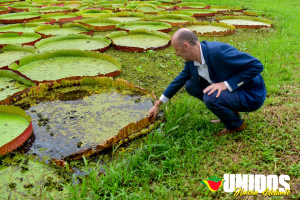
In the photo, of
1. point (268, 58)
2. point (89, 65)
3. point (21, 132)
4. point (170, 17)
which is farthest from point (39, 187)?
point (170, 17)

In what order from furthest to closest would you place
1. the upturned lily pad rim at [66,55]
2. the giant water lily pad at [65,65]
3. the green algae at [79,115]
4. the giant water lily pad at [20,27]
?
the giant water lily pad at [20,27]
the upturned lily pad rim at [66,55]
the giant water lily pad at [65,65]
the green algae at [79,115]

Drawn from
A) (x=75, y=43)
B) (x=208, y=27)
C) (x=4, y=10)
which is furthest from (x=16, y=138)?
(x=4, y=10)

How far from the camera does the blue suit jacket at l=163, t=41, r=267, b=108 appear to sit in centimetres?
179

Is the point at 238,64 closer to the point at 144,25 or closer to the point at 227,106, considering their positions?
the point at 227,106

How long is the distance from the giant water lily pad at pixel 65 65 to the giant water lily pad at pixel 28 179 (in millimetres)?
1446

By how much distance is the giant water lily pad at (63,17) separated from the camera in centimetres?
635

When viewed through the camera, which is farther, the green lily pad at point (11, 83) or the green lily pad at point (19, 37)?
the green lily pad at point (19, 37)

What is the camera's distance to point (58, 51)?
3.54 m

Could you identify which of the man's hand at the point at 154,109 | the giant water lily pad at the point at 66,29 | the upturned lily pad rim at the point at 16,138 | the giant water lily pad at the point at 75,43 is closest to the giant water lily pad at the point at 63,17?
the giant water lily pad at the point at 66,29

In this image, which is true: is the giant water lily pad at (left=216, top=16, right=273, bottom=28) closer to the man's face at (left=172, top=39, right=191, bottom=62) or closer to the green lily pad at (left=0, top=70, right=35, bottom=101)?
the man's face at (left=172, top=39, right=191, bottom=62)

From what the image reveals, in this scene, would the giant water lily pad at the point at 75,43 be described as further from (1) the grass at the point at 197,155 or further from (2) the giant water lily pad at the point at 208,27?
(2) the giant water lily pad at the point at 208,27

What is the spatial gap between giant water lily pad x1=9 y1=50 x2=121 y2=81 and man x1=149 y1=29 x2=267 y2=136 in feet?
4.84

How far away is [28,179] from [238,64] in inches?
70.1

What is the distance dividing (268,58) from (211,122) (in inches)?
77.9
